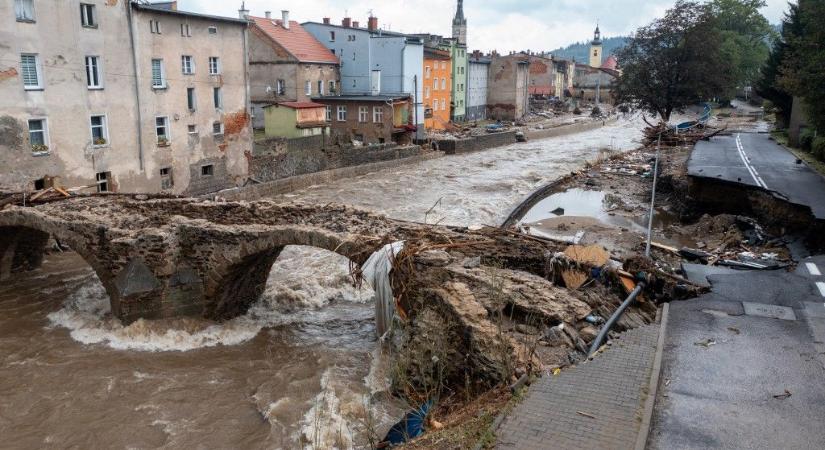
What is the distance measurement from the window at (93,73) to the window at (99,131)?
118 cm

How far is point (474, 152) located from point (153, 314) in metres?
33.6

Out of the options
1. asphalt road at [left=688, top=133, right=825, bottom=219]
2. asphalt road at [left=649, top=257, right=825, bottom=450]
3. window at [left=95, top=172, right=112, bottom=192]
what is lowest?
asphalt road at [left=649, top=257, right=825, bottom=450]

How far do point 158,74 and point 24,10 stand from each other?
564cm

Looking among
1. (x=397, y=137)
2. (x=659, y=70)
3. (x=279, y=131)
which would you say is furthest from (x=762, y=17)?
(x=279, y=131)

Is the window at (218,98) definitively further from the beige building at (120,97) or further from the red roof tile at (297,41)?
the red roof tile at (297,41)

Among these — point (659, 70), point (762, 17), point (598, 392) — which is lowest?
point (598, 392)

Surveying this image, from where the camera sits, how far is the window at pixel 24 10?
20.5 meters

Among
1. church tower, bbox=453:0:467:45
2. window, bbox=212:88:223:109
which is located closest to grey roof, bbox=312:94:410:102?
window, bbox=212:88:223:109

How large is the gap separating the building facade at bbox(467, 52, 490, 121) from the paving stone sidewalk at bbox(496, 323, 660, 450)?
55.5m

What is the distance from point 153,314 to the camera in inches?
540

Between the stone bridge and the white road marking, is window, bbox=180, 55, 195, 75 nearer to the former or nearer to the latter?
the stone bridge

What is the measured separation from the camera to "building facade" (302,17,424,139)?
149 ft

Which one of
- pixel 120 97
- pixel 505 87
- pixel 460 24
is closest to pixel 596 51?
pixel 460 24

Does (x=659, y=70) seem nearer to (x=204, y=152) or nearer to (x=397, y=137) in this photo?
(x=397, y=137)
